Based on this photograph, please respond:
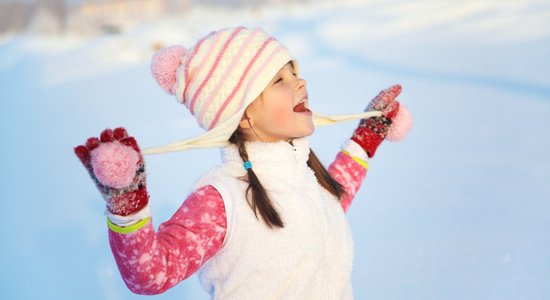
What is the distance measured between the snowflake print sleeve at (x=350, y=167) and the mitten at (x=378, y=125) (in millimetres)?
18

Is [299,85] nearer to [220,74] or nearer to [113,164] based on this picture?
[220,74]

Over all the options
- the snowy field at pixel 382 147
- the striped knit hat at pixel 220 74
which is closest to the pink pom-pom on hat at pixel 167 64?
the striped knit hat at pixel 220 74

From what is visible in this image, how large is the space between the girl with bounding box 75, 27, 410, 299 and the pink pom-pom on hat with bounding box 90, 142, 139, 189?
0.15 m

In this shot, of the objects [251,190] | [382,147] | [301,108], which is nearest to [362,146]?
[301,108]

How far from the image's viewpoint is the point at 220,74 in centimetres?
101

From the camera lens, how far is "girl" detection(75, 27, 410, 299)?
37.9 inches

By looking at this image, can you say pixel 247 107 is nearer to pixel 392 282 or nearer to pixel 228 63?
pixel 228 63

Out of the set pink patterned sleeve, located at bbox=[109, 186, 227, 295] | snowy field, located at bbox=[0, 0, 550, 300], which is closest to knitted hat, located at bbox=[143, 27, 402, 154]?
pink patterned sleeve, located at bbox=[109, 186, 227, 295]

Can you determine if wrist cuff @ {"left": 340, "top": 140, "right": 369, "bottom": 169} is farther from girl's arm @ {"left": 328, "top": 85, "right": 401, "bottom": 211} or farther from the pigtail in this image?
the pigtail

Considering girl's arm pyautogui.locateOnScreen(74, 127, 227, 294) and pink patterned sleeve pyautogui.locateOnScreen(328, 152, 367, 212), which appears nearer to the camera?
girl's arm pyautogui.locateOnScreen(74, 127, 227, 294)

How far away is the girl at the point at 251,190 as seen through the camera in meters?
0.96

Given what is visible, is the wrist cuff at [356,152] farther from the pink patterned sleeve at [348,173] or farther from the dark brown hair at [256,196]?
the dark brown hair at [256,196]

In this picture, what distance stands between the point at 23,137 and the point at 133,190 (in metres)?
2.65

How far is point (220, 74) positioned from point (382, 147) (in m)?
1.84
